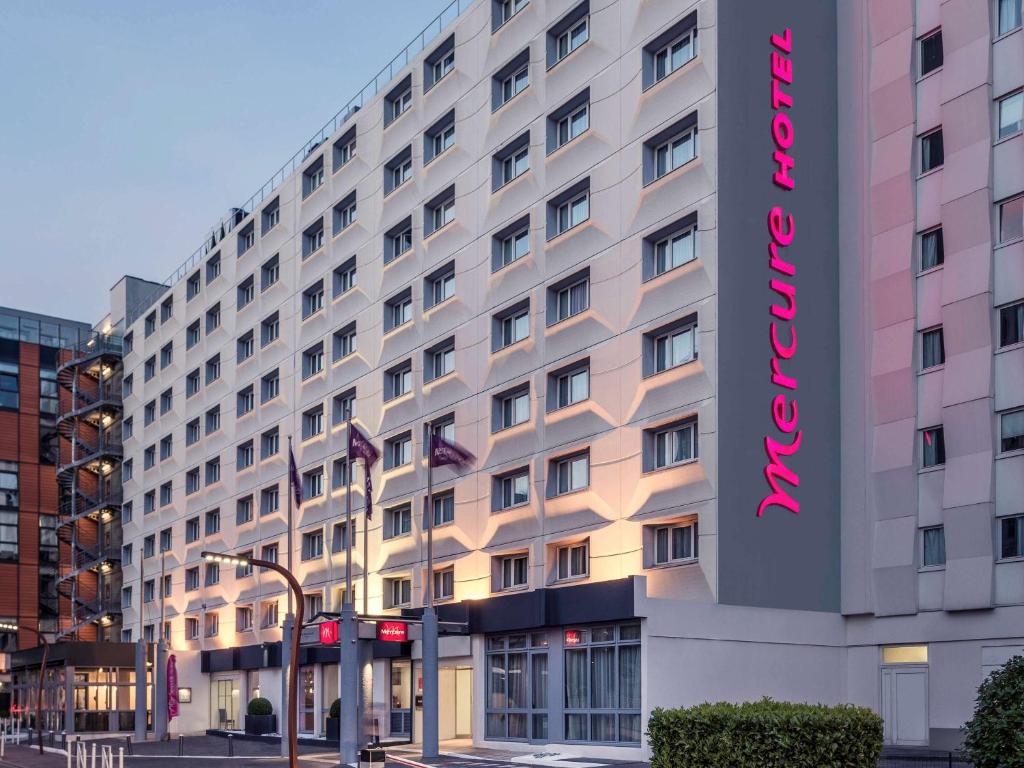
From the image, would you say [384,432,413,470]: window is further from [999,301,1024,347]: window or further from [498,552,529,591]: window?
[999,301,1024,347]: window

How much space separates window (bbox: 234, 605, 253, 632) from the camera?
240 ft

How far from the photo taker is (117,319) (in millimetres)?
102125

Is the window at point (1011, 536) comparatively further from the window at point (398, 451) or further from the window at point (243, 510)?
the window at point (243, 510)

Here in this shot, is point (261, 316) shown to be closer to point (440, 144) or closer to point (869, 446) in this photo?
point (440, 144)

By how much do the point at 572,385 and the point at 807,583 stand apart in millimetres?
10959

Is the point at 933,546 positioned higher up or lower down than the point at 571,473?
lower down

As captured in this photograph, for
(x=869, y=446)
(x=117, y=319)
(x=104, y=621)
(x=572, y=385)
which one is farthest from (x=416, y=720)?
(x=117, y=319)

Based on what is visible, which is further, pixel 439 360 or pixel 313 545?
pixel 313 545

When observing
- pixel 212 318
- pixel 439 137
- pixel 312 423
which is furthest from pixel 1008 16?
pixel 212 318

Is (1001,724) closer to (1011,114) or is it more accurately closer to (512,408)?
(1011,114)

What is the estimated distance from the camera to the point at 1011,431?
123ft

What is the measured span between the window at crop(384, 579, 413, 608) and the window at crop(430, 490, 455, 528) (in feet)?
11.4

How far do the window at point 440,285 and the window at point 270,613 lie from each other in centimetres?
2190

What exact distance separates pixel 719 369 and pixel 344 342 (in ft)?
93.1
